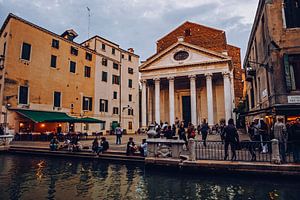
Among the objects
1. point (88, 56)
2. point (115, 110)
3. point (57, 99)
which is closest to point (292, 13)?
point (57, 99)

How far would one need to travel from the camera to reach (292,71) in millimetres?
11367

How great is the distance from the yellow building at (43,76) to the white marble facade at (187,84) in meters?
8.66

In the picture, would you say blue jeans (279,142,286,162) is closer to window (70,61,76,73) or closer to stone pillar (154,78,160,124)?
stone pillar (154,78,160,124)

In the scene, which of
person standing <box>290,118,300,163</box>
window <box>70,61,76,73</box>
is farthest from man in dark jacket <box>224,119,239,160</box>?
window <box>70,61,76,73</box>

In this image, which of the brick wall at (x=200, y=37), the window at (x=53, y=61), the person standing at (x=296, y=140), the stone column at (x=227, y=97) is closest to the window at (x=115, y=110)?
the window at (x=53, y=61)

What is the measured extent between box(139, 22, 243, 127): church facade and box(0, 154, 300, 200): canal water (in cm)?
1991

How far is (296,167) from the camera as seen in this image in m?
7.60

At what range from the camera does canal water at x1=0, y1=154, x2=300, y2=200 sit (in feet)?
21.2

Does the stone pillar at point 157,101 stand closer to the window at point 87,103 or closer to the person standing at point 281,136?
the window at point 87,103

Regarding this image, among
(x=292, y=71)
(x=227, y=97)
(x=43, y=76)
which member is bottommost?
(x=292, y=71)

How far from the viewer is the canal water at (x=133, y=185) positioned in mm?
6461

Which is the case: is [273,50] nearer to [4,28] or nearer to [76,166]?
[76,166]

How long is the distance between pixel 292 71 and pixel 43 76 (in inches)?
940

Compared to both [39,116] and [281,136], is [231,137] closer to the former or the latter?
[281,136]
